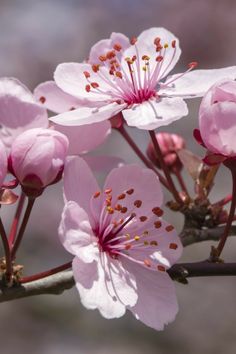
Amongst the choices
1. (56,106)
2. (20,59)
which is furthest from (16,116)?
(20,59)

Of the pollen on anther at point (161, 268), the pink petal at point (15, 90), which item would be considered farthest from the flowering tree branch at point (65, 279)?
the pink petal at point (15, 90)

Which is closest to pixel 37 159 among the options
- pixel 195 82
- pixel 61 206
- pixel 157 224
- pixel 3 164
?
pixel 3 164

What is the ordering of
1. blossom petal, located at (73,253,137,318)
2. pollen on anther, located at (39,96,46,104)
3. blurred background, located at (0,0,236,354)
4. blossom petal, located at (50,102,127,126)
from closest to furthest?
1. blossom petal, located at (73,253,137,318)
2. blossom petal, located at (50,102,127,126)
3. pollen on anther, located at (39,96,46,104)
4. blurred background, located at (0,0,236,354)

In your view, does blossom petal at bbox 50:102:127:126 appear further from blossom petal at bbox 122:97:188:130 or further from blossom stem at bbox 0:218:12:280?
blossom stem at bbox 0:218:12:280

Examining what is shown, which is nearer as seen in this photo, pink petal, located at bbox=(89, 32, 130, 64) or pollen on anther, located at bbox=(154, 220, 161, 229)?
pollen on anther, located at bbox=(154, 220, 161, 229)

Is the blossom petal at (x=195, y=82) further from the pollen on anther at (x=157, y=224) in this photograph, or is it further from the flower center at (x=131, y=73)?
the pollen on anther at (x=157, y=224)

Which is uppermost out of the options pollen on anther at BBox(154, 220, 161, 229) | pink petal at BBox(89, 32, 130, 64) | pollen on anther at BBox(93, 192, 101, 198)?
pink petal at BBox(89, 32, 130, 64)

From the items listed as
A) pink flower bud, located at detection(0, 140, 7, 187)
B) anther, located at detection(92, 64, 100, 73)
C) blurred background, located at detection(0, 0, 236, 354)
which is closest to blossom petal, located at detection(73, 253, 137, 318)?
pink flower bud, located at detection(0, 140, 7, 187)

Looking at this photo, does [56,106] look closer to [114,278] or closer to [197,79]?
[197,79]
